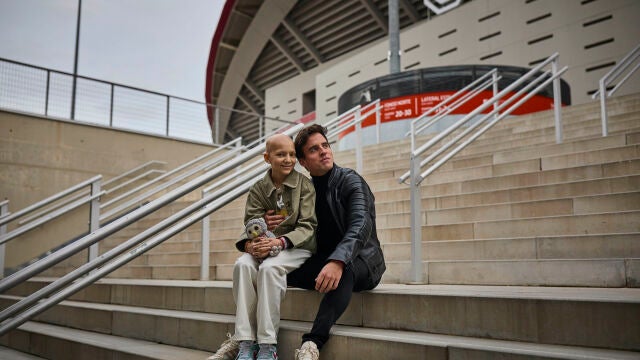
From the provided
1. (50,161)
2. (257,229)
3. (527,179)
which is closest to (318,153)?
(257,229)

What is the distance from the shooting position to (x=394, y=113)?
12523 mm

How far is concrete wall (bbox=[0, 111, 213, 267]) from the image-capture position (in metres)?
7.86

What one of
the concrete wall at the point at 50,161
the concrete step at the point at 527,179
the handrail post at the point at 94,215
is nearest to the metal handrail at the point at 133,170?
the concrete wall at the point at 50,161

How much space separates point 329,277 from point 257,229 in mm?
454

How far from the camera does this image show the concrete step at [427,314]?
6.39 feet

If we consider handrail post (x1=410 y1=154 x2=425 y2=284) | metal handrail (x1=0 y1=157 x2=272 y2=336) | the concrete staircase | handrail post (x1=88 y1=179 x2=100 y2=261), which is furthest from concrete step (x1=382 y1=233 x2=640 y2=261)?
handrail post (x1=88 y1=179 x2=100 y2=261)

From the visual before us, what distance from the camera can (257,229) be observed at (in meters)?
2.45

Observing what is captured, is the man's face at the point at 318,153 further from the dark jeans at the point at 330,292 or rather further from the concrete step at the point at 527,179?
the concrete step at the point at 527,179

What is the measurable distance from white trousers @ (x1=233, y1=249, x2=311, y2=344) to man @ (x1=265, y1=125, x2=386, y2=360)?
6.3 inches

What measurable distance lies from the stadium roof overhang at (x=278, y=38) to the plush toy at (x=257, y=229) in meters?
16.8

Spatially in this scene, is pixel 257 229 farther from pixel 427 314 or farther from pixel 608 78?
pixel 608 78

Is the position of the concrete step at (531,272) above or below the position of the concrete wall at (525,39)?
below

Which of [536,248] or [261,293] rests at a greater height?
[536,248]

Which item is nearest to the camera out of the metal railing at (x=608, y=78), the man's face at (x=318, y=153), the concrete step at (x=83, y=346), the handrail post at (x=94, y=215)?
the man's face at (x=318, y=153)
